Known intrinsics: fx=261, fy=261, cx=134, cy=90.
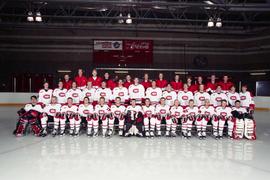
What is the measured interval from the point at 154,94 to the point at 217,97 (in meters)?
1.69

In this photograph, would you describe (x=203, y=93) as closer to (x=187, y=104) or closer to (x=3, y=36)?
(x=187, y=104)

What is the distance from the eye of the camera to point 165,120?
6668mm

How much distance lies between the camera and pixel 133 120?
6.41 metres

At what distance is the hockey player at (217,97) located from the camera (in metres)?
7.00

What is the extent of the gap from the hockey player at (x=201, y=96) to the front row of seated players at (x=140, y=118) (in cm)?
45

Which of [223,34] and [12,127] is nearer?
[12,127]

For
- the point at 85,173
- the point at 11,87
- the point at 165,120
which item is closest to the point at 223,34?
the point at 165,120

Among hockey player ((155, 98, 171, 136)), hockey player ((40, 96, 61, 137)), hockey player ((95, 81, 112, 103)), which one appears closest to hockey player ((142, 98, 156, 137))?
hockey player ((155, 98, 171, 136))

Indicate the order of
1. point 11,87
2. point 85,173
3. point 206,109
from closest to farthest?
point 85,173 → point 206,109 → point 11,87

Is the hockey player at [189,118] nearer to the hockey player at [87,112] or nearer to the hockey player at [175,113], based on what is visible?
the hockey player at [175,113]

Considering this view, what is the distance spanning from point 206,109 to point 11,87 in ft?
43.8

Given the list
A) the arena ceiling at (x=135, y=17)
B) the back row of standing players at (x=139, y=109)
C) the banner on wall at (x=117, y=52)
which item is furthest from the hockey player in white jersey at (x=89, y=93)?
the banner on wall at (x=117, y=52)

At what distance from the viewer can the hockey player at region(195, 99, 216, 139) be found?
252 inches

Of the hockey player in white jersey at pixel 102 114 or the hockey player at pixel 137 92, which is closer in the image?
the hockey player in white jersey at pixel 102 114
